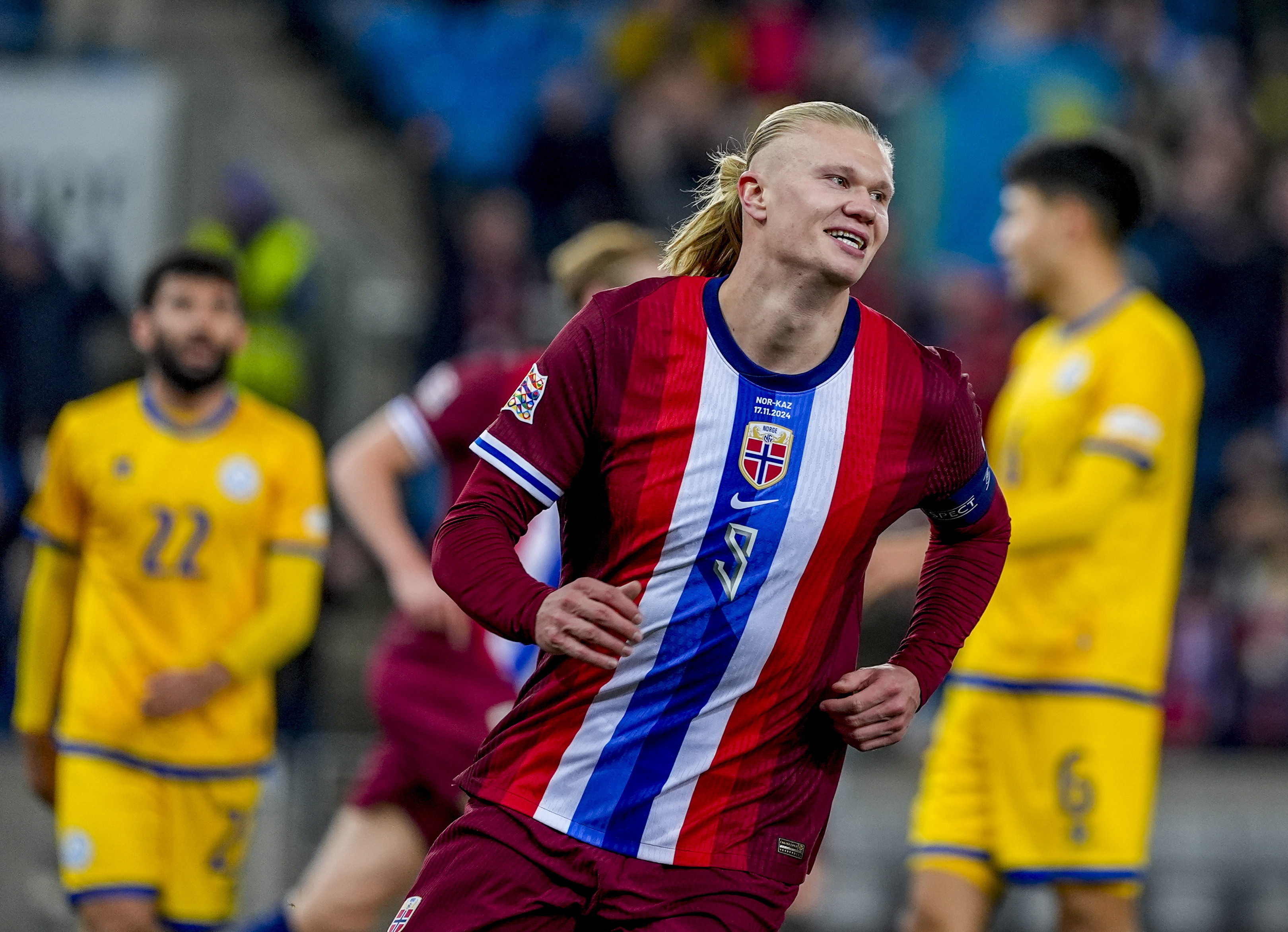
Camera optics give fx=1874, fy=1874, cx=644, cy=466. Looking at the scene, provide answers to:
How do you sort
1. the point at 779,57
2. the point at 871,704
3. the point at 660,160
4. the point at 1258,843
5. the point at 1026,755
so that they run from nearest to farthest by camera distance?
the point at 871,704, the point at 1026,755, the point at 1258,843, the point at 660,160, the point at 779,57

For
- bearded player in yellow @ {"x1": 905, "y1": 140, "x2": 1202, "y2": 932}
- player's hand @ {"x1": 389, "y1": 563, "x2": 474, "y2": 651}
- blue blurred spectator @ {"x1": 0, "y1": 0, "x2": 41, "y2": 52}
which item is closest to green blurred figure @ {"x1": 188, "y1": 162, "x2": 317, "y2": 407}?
blue blurred spectator @ {"x1": 0, "y1": 0, "x2": 41, "y2": 52}

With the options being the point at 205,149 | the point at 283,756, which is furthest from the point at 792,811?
the point at 205,149

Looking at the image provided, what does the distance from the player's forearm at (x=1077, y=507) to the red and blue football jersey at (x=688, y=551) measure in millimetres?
1856

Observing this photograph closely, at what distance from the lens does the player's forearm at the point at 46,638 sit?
5.72 m

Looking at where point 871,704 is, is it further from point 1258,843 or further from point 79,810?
point 1258,843

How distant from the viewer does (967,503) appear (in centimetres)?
361

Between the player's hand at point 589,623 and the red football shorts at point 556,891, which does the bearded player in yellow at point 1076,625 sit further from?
the player's hand at point 589,623

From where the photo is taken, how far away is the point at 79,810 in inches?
217

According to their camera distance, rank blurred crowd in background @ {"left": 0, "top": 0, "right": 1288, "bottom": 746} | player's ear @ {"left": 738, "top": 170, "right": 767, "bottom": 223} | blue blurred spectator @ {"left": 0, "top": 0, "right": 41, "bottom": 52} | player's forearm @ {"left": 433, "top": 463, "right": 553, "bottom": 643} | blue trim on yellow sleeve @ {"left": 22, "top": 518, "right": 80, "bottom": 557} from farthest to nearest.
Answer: blue blurred spectator @ {"left": 0, "top": 0, "right": 41, "bottom": 52}, blurred crowd in background @ {"left": 0, "top": 0, "right": 1288, "bottom": 746}, blue trim on yellow sleeve @ {"left": 22, "top": 518, "right": 80, "bottom": 557}, player's ear @ {"left": 738, "top": 170, "right": 767, "bottom": 223}, player's forearm @ {"left": 433, "top": 463, "right": 553, "bottom": 643}

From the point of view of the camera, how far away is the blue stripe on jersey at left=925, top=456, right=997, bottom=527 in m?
3.59

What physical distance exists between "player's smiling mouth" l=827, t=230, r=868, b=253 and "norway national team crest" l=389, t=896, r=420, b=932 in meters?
1.39

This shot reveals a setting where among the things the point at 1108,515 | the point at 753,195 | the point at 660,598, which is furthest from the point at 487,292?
the point at 660,598

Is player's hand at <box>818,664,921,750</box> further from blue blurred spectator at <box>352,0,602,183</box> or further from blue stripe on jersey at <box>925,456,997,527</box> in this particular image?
blue blurred spectator at <box>352,0,602,183</box>

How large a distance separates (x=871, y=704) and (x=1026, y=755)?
221cm
